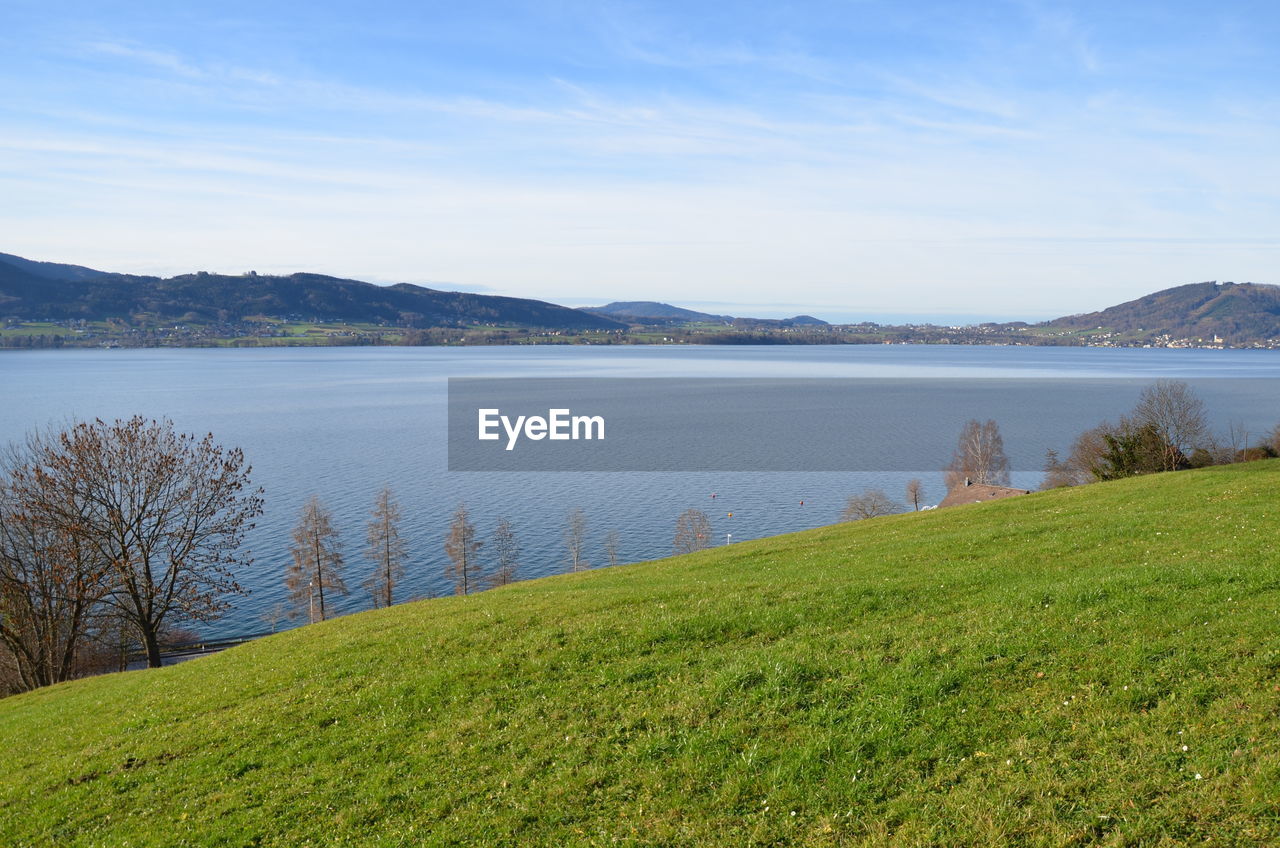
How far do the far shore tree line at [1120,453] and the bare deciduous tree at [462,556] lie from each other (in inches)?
1597

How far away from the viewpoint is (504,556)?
236 ft

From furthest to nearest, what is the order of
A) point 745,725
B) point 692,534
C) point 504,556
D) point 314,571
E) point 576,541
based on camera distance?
point 692,534, point 576,541, point 504,556, point 314,571, point 745,725

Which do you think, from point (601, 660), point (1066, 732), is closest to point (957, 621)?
point (1066, 732)

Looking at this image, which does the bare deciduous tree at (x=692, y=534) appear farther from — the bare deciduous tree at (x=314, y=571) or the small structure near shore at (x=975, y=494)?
the bare deciduous tree at (x=314, y=571)

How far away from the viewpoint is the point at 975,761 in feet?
33.7

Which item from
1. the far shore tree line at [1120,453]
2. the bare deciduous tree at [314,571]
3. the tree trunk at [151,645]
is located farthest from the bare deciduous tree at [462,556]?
the far shore tree line at [1120,453]

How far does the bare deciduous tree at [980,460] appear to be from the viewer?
101438 millimetres

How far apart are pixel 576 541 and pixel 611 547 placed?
3645 mm

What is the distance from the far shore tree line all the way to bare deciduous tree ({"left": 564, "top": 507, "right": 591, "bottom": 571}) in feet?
96.4

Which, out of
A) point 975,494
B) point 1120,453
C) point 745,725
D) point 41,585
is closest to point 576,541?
point 975,494

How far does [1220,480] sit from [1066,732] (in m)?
30.2

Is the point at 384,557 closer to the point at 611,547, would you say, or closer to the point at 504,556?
the point at 504,556

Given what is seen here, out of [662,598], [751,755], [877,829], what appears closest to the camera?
[877,829]

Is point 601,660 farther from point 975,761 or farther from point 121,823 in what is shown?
point 121,823
